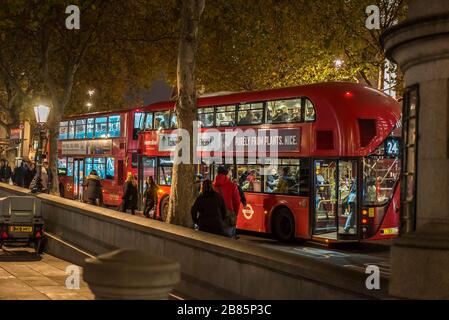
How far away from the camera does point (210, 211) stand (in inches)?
411

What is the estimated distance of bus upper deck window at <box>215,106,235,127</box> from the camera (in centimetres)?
1872

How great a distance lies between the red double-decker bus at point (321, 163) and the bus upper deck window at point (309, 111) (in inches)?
0.9

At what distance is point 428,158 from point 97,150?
2234 cm

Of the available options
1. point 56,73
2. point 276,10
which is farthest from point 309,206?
Result: point 56,73

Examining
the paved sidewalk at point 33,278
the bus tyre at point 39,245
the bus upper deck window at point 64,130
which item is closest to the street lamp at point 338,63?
the bus upper deck window at point 64,130

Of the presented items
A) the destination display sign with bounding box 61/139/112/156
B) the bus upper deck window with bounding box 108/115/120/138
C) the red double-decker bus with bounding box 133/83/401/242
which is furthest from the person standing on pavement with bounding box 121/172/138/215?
the destination display sign with bounding box 61/139/112/156

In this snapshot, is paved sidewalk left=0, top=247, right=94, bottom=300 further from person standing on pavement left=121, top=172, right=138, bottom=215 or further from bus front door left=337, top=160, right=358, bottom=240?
bus front door left=337, top=160, right=358, bottom=240

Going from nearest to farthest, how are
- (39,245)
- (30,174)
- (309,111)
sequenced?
(39,245) → (309,111) → (30,174)

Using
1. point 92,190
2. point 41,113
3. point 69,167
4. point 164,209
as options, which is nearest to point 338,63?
point 164,209

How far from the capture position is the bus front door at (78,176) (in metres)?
28.6

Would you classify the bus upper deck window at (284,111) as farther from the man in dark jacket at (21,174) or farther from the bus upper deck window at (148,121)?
the man in dark jacket at (21,174)

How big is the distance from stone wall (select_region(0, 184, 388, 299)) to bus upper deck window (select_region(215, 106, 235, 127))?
21.0 ft

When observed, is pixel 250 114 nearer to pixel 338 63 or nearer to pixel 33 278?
pixel 33 278

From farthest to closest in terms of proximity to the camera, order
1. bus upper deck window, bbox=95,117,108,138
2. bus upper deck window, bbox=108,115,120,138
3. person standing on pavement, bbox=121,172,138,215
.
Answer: bus upper deck window, bbox=95,117,108,138, bus upper deck window, bbox=108,115,120,138, person standing on pavement, bbox=121,172,138,215
